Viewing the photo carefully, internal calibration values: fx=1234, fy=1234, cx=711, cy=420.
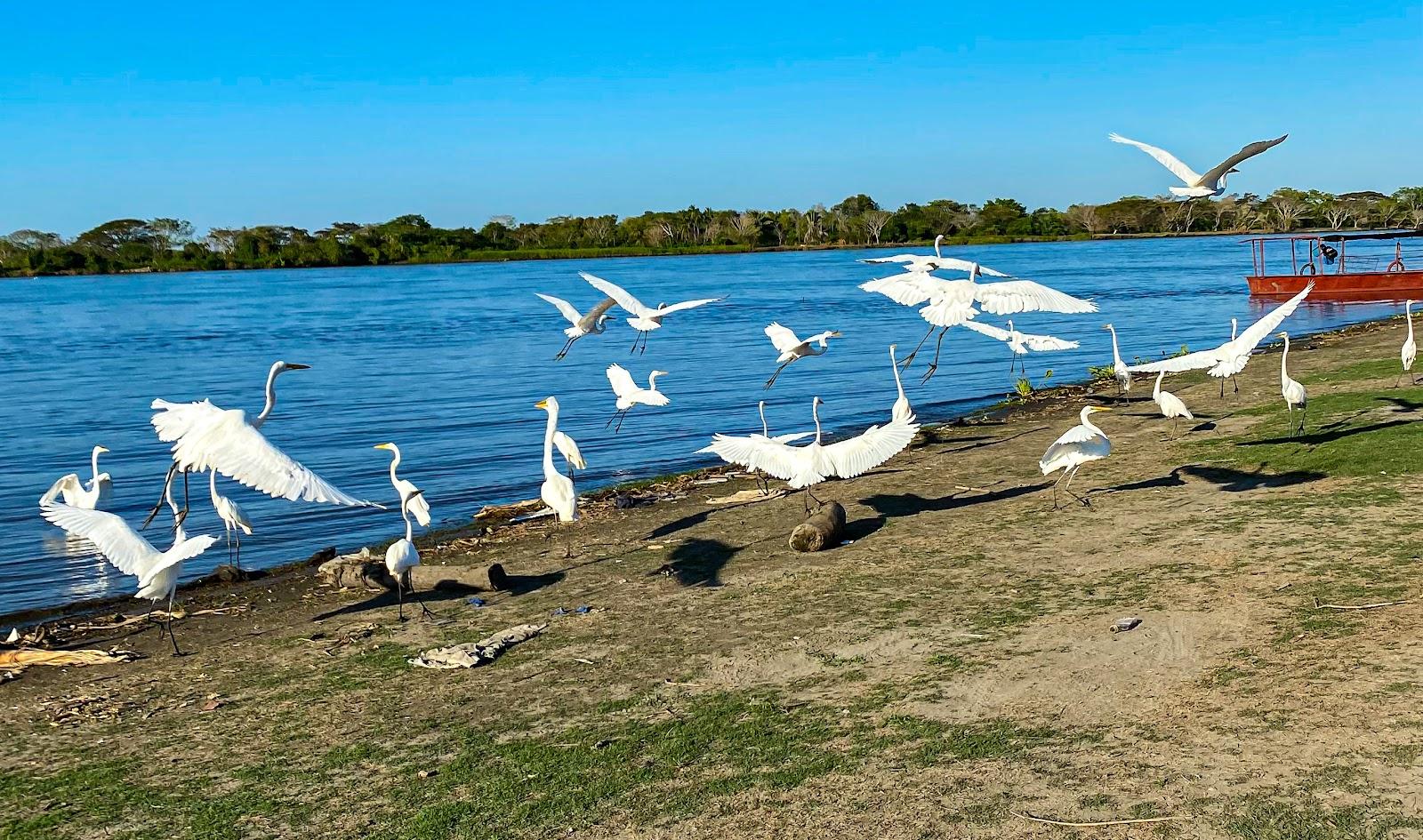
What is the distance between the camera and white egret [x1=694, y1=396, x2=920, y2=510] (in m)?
11.2

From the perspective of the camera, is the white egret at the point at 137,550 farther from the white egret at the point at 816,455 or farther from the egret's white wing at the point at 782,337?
the egret's white wing at the point at 782,337

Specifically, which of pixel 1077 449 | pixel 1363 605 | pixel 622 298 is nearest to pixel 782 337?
pixel 622 298

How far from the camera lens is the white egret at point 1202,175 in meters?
10.9

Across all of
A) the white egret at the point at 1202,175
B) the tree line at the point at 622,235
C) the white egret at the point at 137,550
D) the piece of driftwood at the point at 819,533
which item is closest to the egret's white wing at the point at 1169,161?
the white egret at the point at 1202,175

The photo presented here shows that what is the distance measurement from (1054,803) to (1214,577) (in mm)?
3459

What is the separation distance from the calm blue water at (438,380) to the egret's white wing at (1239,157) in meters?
8.32

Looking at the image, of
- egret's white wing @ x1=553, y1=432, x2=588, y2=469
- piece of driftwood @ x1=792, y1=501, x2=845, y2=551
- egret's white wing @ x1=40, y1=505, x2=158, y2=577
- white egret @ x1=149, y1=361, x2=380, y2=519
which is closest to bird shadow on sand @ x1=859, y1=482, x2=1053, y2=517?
piece of driftwood @ x1=792, y1=501, x2=845, y2=551

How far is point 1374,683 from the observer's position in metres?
6.10

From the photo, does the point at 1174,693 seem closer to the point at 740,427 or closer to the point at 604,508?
the point at 604,508

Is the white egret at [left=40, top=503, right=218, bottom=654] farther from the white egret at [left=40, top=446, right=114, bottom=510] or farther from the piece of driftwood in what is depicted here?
the piece of driftwood

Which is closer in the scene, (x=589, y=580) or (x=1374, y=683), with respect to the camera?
(x=1374, y=683)

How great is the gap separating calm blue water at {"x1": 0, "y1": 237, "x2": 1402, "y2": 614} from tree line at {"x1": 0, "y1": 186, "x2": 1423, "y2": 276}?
7893 cm

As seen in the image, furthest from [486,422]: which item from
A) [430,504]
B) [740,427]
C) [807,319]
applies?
[807,319]

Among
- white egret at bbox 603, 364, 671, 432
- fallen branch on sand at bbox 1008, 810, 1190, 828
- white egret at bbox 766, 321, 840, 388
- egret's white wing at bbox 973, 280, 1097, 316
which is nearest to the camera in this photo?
fallen branch on sand at bbox 1008, 810, 1190, 828
